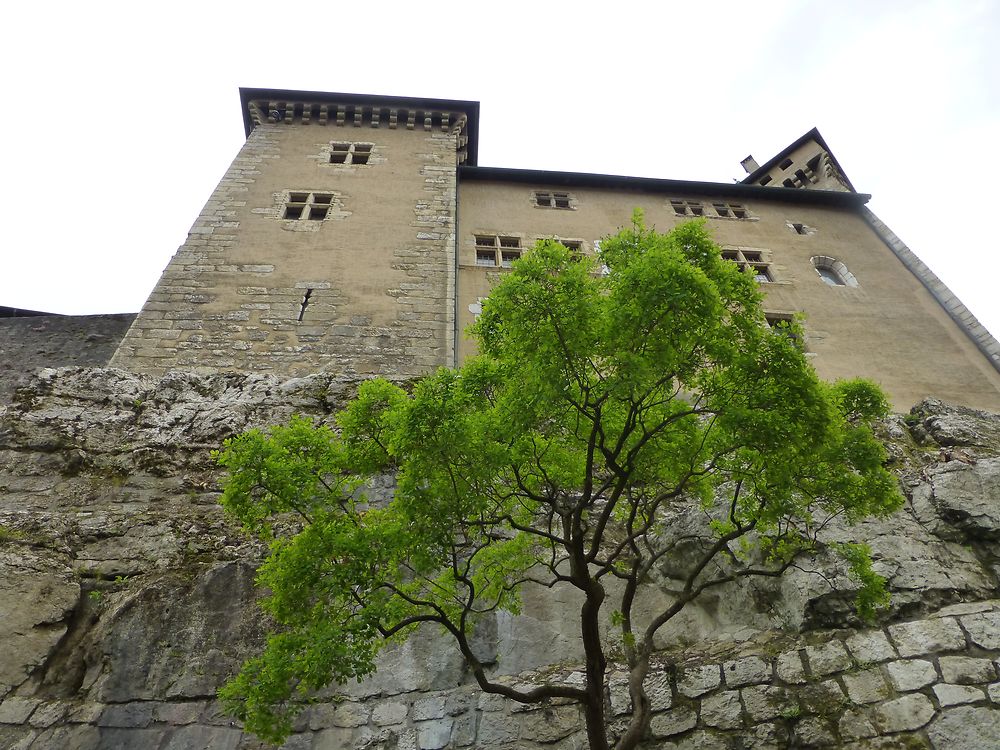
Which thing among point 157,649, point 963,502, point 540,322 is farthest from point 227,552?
point 963,502

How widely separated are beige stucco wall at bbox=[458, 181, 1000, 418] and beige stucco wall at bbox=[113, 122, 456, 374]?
0.86 m

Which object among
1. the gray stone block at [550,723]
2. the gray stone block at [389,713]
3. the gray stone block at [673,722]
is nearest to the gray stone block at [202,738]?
the gray stone block at [389,713]

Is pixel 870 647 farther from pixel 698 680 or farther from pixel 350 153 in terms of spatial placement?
pixel 350 153

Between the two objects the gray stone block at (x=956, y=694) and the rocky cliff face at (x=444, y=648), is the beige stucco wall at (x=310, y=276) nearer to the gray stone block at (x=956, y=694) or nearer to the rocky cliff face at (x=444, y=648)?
the rocky cliff face at (x=444, y=648)

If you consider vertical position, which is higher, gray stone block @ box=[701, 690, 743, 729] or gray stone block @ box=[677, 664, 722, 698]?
gray stone block @ box=[677, 664, 722, 698]

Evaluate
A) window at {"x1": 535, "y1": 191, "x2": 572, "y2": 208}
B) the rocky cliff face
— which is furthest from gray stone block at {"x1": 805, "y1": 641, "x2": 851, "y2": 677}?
window at {"x1": 535, "y1": 191, "x2": 572, "y2": 208}

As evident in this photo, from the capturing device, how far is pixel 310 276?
39.1 feet

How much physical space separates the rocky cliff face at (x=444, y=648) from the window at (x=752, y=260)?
7321 millimetres

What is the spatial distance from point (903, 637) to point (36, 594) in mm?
7996

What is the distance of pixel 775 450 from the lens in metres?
4.49

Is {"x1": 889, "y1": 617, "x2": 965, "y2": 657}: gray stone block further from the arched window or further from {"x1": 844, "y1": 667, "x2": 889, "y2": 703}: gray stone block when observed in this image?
the arched window

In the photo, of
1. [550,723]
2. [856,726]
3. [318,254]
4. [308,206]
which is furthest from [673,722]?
[308,206]

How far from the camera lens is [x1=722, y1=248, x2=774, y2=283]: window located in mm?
14281

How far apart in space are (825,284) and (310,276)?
10.8 m
